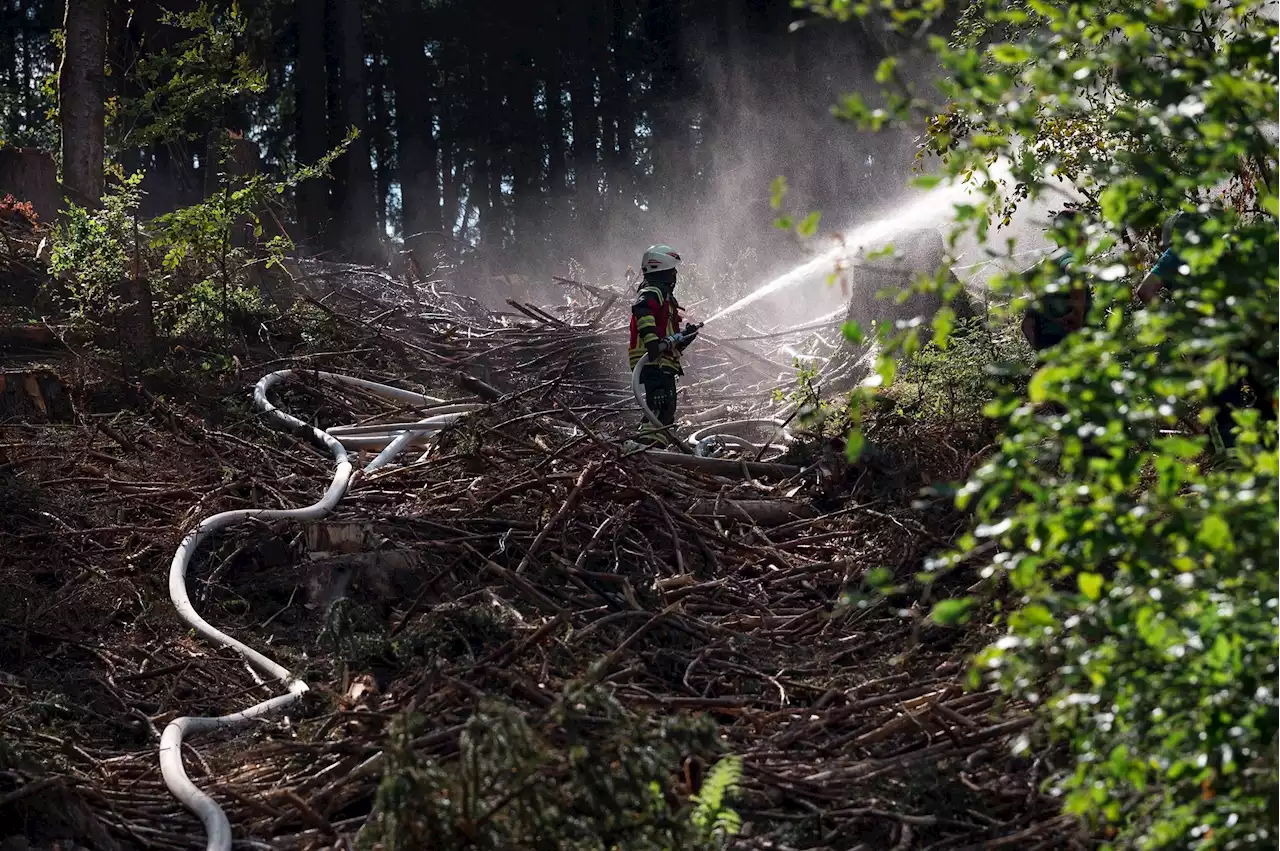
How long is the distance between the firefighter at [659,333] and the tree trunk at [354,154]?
16.4 m

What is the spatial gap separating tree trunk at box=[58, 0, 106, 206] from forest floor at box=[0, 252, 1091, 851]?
4612 mm

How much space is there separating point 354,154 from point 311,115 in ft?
5.55

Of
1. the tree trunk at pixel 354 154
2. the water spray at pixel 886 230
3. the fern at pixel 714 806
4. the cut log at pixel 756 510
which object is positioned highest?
the tree trunk at pixel 354 154

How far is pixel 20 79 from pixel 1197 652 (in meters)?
35.0

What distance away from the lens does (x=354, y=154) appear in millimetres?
27922

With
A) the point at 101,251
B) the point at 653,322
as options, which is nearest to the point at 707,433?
the point at 653,322

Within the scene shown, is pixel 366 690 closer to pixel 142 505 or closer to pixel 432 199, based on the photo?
pixel 142 505

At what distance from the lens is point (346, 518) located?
725cm

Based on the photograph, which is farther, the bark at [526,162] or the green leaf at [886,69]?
the bark at [526,162]

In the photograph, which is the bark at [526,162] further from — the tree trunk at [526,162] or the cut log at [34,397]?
the cut log at [34,397]

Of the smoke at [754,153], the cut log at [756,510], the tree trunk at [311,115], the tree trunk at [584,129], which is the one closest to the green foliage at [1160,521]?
the cut log at [756,510]

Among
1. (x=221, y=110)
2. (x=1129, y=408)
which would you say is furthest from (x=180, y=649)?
(x=221, y=110)

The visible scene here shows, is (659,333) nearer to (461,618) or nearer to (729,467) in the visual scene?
(729,467)

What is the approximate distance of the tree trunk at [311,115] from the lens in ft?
81.8
